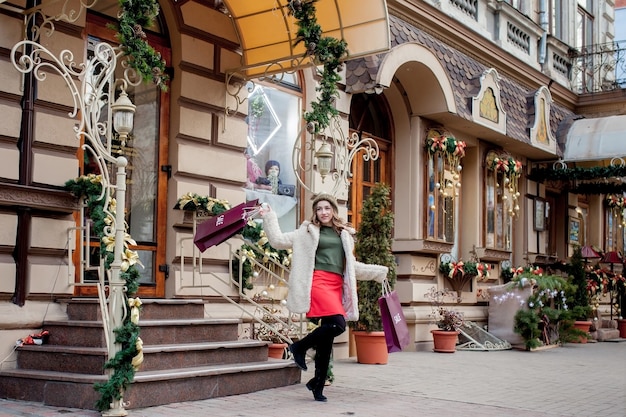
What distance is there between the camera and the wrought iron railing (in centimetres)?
2141

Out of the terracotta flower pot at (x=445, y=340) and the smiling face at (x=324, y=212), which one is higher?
the smiling face at (x=324, y=212)

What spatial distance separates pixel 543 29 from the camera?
64.2 ft

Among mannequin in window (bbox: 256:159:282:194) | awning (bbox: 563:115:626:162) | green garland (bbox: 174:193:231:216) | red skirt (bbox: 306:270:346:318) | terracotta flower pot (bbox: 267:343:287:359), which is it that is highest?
awning (bbox: 563:115:626:162)

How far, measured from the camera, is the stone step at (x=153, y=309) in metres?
8.19

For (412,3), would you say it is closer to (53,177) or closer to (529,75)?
(529,75)

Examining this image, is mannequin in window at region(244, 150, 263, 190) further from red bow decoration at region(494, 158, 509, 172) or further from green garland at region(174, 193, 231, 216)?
red bow decoration at region(494, 158, 509, 172)

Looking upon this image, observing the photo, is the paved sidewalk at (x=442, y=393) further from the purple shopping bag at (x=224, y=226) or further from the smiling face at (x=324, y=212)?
the smiling face at (x=324, y=212)

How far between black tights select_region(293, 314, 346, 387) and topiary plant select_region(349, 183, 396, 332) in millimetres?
3358

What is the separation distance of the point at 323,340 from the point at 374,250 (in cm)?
369

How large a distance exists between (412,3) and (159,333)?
822 centimetres

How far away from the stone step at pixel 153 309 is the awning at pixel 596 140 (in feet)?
39.1

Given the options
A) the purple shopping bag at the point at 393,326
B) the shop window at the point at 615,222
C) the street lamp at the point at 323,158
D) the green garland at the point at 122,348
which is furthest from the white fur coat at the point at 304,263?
the shop window at the point at 615,222

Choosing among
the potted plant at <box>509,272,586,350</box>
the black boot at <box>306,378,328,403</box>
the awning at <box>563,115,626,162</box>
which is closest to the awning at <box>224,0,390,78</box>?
the black boot at <box>306,378,328,403</box>

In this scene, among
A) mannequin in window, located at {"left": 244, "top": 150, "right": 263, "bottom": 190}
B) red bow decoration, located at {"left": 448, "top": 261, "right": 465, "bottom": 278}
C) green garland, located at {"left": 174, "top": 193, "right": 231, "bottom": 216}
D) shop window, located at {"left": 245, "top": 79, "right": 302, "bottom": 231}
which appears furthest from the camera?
red bow decoration, located at {"left": 448, "top": 261, "right": 465, "bottom": 278}
